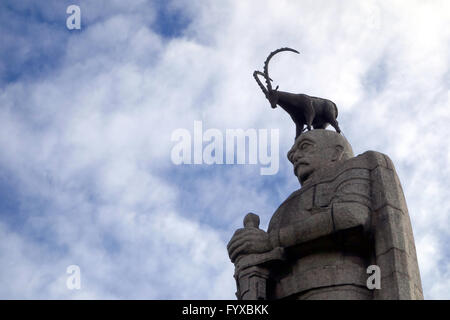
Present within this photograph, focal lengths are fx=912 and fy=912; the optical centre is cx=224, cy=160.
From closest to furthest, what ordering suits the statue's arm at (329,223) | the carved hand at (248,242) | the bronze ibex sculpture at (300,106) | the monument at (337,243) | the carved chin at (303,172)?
the monument at (337,243) → the statue's arm at (329,223) → the carved hand at (248,242) → the carved chin at (303,172) → the bronze ibex sculpture at (300,106)

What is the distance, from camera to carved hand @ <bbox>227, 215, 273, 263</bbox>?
13913 mm

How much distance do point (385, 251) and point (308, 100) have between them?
514cm

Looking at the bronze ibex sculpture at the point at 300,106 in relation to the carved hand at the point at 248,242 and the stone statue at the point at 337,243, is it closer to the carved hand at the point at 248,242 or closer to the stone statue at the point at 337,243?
the stone statue at the point at 337,243

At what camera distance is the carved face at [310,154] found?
15.7 meters

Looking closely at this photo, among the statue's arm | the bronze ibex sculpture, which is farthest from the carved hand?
the bronze ibex sculpture

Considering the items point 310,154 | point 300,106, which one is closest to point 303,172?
point 310,154

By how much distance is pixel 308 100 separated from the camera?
17625 mm

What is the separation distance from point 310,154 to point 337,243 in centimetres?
259

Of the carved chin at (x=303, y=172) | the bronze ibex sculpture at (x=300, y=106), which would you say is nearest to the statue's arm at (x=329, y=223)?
the carved chin at (x=303, y=172)

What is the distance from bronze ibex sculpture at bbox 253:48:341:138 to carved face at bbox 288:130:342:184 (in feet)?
4.75
